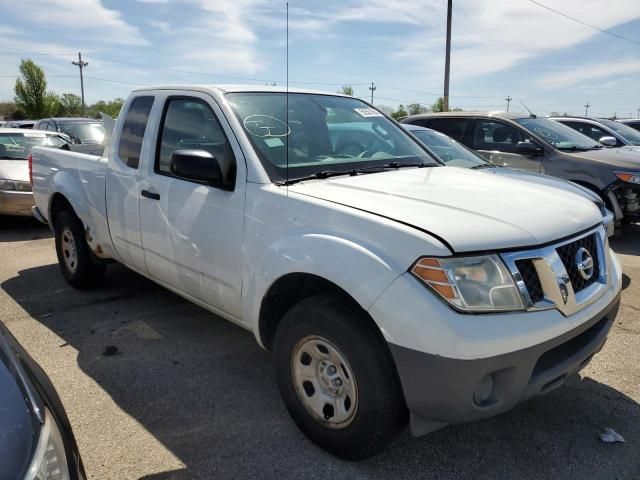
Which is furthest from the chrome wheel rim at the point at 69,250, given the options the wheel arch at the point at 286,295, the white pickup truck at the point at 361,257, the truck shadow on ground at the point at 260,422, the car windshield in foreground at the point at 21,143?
the car windshield in foreground at the point at 21,143

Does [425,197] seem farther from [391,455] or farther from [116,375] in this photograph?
[116,375]

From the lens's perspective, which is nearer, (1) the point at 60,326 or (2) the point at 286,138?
(2) the point at 286,138

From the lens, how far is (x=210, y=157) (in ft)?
9.68

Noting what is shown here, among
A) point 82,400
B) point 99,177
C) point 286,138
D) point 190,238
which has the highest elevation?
point 286,138

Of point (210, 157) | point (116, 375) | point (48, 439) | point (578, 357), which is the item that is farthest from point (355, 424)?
point (116, 375)

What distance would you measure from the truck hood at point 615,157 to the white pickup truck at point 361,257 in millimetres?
4495

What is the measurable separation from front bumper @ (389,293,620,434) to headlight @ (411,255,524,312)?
21cm

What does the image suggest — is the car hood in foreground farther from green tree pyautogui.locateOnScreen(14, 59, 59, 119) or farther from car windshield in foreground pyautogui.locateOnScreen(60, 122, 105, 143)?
green tree pyautogui.locateOnScreen(14, 59, 59, 119)

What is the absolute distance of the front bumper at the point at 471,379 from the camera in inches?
82.0

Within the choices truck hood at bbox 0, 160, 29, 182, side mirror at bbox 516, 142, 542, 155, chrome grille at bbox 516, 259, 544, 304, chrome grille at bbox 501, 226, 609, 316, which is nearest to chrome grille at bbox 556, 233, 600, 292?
chrome grille at bbox 501, 226, 609, 316

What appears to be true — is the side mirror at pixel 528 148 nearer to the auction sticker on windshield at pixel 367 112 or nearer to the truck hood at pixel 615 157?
the truck hood at pixel 615 157

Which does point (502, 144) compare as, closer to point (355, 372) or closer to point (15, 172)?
point (355, 372)

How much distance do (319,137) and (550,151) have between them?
516 centimetres

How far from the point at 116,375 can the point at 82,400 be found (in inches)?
12.9
